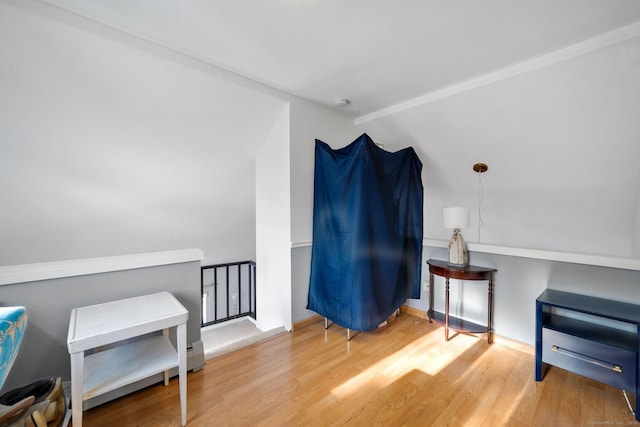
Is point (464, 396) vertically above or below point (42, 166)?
below

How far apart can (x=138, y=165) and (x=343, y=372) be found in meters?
2.49

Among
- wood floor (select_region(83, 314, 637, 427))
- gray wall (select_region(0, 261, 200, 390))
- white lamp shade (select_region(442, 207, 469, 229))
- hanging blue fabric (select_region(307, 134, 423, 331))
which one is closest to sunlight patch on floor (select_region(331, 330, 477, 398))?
wood floor (select_region(83, 314, 637, 427))

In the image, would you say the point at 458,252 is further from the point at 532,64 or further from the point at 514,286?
the point at 532,64

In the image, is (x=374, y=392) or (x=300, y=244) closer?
(x=374, y=392)

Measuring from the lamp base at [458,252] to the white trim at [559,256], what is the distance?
0.11 m

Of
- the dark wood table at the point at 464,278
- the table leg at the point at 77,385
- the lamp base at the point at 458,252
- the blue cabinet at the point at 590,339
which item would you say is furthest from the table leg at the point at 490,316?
the table leg at the point at 77,385

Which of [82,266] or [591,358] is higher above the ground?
[82,266]

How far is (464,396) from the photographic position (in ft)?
5.89

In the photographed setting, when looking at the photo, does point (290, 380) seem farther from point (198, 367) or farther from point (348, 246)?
point (348, 246)

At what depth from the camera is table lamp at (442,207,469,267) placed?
96.9 inches

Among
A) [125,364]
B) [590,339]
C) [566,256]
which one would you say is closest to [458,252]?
[566,256]

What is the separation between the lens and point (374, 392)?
1.83m

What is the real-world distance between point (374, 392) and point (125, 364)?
1.56m

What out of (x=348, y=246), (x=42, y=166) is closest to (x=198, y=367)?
(x=348, y=246)
